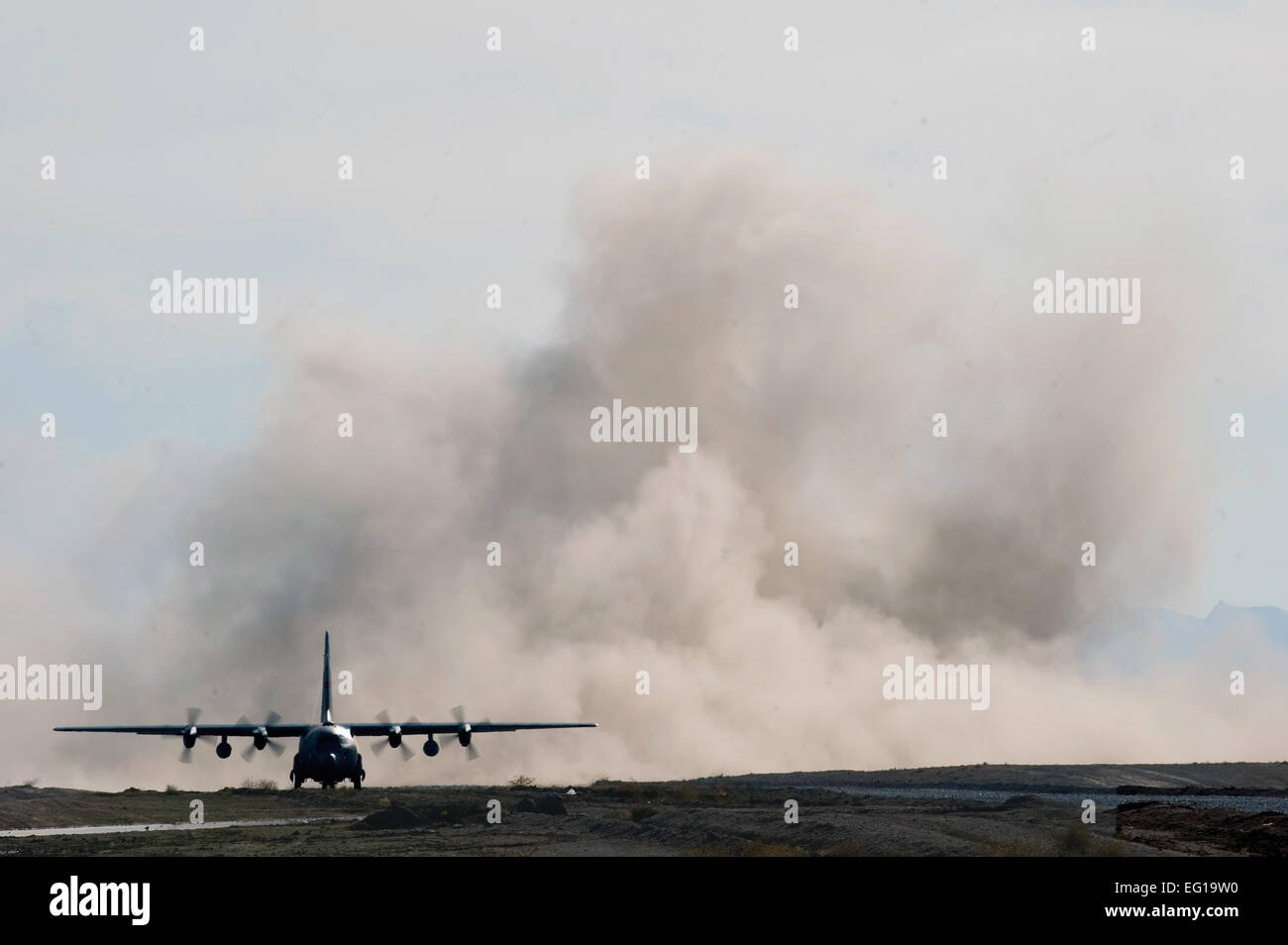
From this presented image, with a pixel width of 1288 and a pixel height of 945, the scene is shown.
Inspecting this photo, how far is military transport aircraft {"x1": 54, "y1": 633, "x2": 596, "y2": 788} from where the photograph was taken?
12150 cm

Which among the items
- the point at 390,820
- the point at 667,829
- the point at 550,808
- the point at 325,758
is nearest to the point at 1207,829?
the point at 667,829

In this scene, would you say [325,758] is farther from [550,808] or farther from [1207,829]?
[1207,829]

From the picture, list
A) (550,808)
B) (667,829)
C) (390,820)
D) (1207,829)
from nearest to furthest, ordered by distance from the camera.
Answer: (667,829), (1207,829), (390,820), (550,808)

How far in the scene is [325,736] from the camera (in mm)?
122000

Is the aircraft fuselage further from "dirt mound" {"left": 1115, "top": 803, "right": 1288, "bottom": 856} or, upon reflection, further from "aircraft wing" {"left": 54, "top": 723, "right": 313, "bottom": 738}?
"dirt mound" {"left": 1115, "top": 803, "right": 1288, "bottom": 856}

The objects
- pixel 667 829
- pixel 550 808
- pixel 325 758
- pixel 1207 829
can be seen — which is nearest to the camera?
pixel 667 829

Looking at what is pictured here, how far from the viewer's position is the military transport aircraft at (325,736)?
122 meters

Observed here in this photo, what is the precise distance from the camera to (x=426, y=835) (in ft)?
313

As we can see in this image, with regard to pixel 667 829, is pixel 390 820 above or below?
below

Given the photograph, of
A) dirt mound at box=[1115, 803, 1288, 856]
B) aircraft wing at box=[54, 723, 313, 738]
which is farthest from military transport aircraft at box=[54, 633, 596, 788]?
dirt mound at box=[1115, 803, 1288, 856]

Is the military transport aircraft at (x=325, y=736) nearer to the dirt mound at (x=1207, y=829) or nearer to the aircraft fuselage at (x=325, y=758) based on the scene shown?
the aircraft fuselage at (x=325, y=758)

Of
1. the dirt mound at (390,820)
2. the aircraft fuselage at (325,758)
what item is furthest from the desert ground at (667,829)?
the aircraft fuselage at (325,758)
